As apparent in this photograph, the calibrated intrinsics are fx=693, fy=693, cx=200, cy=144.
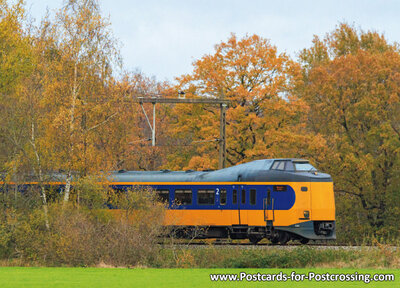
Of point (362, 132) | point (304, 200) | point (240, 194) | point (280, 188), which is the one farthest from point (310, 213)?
point (362, 132)

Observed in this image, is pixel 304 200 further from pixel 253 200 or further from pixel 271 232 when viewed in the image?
pixel 253 200

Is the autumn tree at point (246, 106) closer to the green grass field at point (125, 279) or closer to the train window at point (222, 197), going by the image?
the train window at point (222, 197)

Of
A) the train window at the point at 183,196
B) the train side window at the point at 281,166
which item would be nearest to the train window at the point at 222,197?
the train window at the point at 183,196

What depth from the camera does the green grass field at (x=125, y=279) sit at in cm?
1805

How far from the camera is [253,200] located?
101 ft

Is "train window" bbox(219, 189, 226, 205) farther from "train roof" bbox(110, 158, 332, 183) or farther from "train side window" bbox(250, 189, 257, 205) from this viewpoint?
"train side window" bbox(250, 189, 257, 205)

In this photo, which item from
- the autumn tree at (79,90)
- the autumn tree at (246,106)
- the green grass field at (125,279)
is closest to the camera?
the green grass field at (125,279)

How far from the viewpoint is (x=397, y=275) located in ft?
67.4

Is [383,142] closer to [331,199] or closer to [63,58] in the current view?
[331,199]

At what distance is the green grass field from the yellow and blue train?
702cm

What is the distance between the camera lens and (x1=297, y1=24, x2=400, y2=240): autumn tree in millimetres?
44375

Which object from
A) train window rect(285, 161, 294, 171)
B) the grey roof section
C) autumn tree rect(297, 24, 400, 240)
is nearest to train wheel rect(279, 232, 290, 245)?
train window rect(285, 161, 294, 171)

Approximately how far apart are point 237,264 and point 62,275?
7109 mm

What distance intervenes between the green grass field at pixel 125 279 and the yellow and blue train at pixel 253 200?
7.02 m
